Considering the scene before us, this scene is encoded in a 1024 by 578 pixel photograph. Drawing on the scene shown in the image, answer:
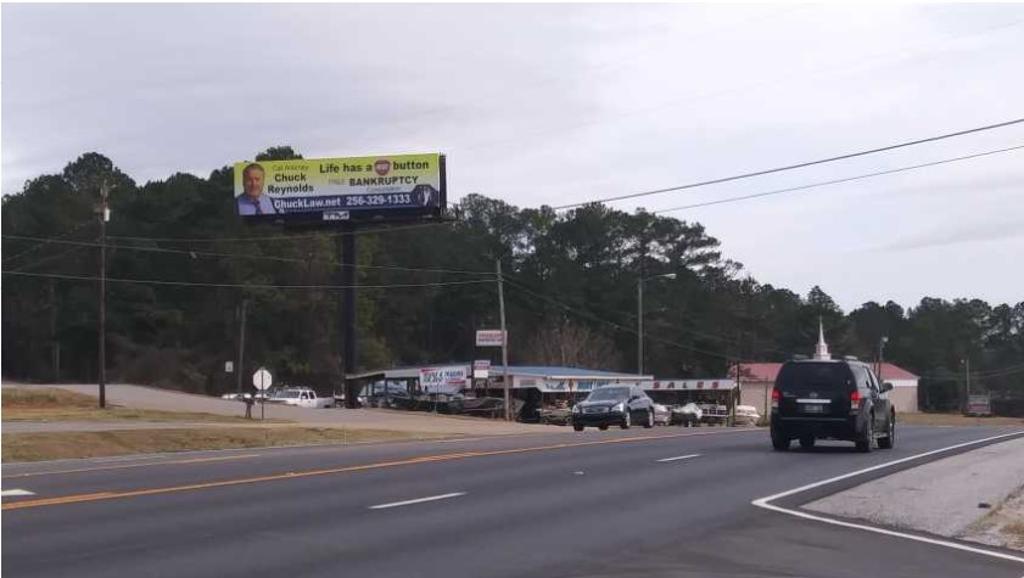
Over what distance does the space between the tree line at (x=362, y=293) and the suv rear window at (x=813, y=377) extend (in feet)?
143

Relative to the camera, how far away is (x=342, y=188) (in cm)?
6144

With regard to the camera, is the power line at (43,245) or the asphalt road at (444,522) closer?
the asphalt road at (444,522)

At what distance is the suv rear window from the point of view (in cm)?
2417

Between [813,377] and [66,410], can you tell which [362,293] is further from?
[813,377]

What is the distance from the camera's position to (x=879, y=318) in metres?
153

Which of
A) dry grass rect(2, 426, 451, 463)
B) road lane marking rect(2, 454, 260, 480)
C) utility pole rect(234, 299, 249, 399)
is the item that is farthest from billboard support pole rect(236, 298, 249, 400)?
road lane marking rect(2, 454, 260, 480)

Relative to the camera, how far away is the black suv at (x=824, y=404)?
2389cm

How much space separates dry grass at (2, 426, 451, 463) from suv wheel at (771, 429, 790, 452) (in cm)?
1186

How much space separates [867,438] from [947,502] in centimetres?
876

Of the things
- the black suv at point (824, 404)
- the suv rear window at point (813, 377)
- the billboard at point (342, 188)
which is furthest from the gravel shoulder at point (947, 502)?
the billboard at point (342, 188)

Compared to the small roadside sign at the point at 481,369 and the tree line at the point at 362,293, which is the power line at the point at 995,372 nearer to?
the tree line at the point at 362,293

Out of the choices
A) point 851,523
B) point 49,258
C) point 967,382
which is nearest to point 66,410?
point 851,523

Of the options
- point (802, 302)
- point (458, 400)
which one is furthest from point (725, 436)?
point (802, 302)

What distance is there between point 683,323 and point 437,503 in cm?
9056
